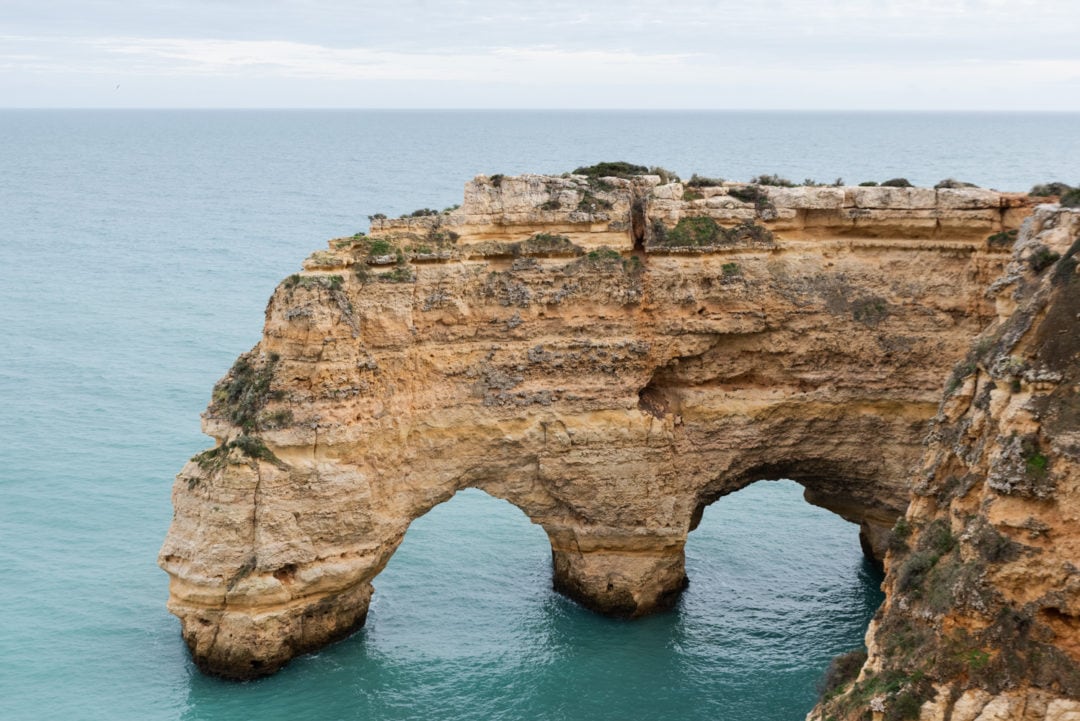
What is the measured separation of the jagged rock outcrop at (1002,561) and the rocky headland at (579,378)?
7678 mm

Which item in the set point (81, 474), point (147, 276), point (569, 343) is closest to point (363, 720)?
point (569, 343)

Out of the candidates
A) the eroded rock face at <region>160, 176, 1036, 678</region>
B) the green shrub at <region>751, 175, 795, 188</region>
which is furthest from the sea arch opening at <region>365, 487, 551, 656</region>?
the green shrub at <region>751, 175, 795, 188</region>

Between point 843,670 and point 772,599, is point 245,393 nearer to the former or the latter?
point 843,670

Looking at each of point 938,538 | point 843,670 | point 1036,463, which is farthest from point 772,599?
point 1036,463

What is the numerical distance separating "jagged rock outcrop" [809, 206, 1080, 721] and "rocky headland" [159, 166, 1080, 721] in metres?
7.68

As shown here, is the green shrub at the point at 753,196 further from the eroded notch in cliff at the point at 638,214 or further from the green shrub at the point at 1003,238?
the green shrub at the point at 1003,238

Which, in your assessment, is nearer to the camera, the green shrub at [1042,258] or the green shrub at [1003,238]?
the green shrub at [1042,258]

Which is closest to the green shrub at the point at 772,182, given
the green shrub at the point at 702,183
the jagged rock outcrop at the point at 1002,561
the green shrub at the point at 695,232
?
the green shrub at the point at 702,183

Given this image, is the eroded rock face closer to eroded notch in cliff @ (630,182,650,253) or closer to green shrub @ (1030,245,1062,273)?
eroded notch in cliff @ (630,182,650,253)

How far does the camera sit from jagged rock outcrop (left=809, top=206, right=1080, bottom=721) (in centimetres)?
1827

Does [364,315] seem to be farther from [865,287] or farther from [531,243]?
[865,287]

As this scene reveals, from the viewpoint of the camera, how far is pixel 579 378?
102 ft

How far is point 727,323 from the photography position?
3105 cm

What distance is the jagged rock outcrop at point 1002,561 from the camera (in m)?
18.3
